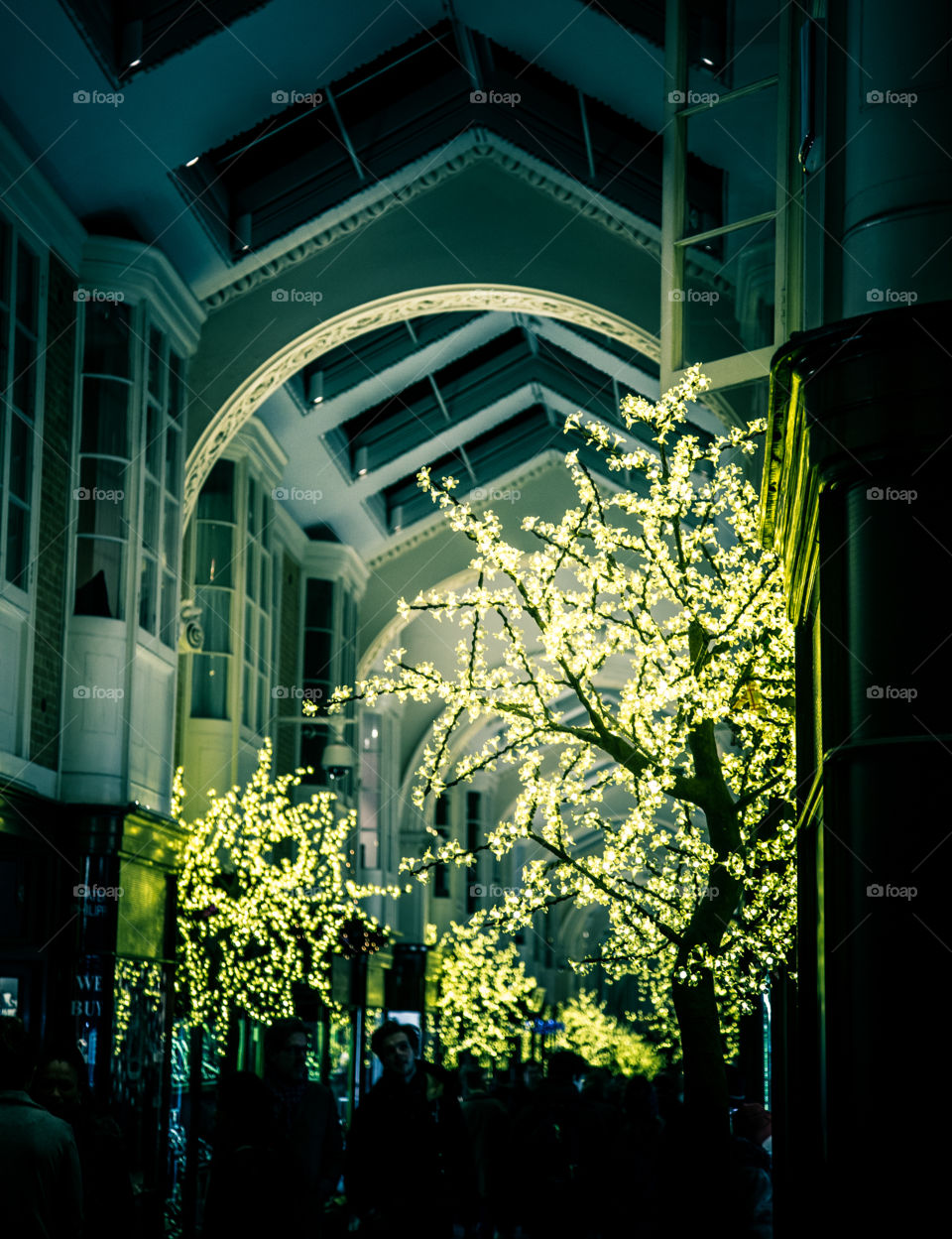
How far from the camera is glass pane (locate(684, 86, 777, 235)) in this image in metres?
8.51

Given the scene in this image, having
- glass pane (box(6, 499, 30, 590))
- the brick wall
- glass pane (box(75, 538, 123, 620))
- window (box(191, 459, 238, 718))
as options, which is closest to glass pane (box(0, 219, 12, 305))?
the brick wall

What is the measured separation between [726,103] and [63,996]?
9073mm

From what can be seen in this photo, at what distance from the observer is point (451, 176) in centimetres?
1827

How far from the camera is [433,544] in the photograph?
30.0 m

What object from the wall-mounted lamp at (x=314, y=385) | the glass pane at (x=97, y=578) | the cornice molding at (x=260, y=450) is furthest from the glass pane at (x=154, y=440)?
the wall-mounted lamp at (x=314, y=385)

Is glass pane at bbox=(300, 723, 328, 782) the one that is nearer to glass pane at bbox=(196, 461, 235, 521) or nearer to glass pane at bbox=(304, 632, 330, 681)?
glass pane at bbox=(304, 632, 330, 681)

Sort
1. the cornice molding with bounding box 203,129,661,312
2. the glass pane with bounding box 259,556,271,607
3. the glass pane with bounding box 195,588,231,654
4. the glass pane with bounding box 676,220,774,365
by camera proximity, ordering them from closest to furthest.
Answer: the glass pane with bounding box 676,220,774,365 → the cornice molding with bounding box 203,129,661,312 → the glass pane with bounding box 195,588,231,654 → the glass pane with bounding box 259,556,271,607

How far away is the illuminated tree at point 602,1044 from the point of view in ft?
179

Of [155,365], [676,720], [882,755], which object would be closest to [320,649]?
[155,365]

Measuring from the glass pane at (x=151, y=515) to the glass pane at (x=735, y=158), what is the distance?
7.97m

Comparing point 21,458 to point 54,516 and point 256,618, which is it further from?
point 256,618

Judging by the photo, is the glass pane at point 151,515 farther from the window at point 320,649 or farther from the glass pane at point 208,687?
the window at point 320,649

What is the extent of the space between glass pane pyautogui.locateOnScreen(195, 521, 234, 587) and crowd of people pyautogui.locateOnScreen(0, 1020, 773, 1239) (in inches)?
485

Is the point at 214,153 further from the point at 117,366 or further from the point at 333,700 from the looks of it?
the point at 333,700
